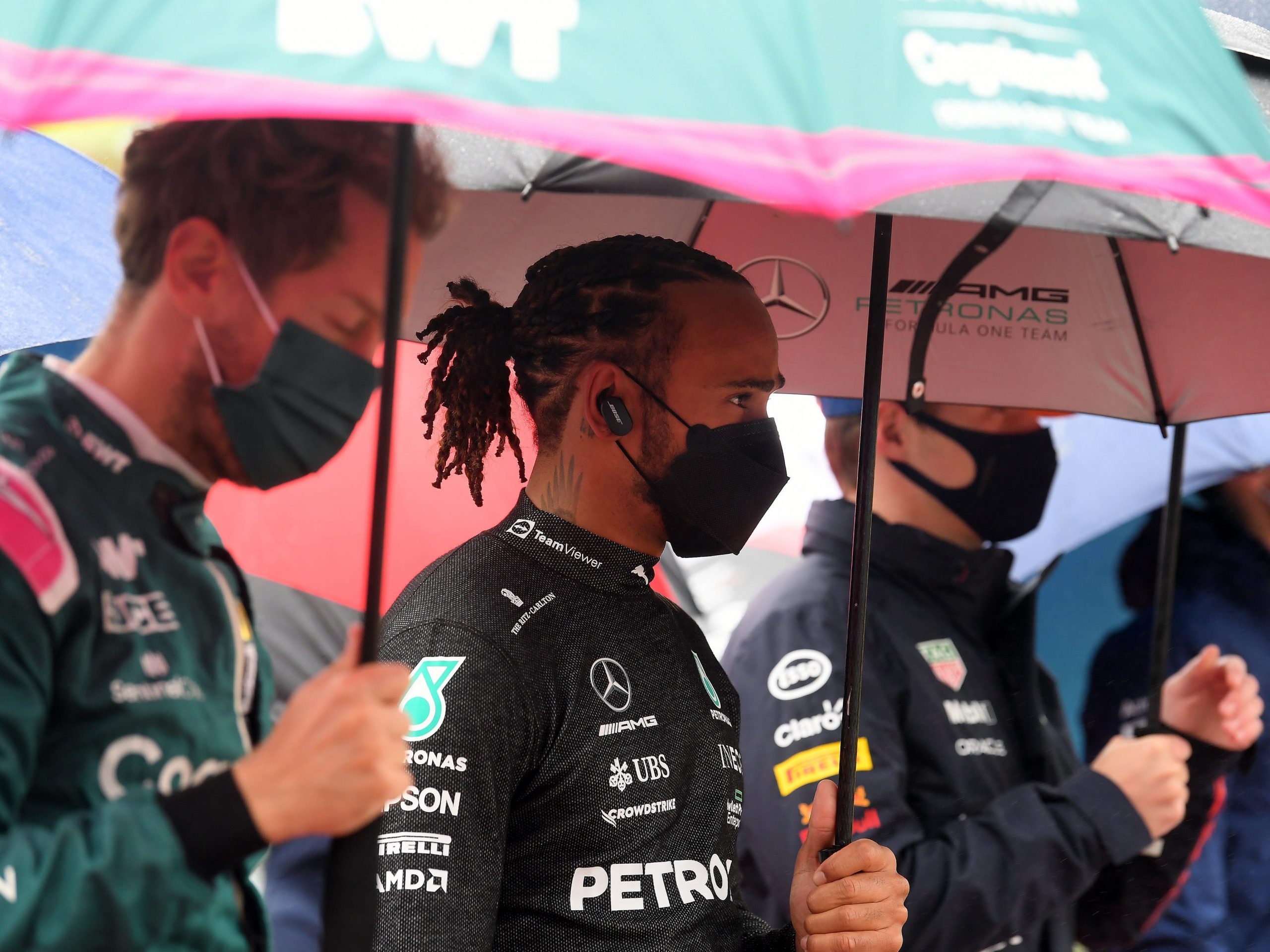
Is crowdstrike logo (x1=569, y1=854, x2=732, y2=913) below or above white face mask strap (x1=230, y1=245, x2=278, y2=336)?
below

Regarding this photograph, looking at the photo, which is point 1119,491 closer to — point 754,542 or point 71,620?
point 754,542

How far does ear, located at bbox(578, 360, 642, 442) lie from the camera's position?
2.52 metres

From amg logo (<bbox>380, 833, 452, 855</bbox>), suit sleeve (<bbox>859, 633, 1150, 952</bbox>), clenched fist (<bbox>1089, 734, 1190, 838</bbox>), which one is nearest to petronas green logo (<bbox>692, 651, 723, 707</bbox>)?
amg logo (<bbox>380, 833, 452, 855</bbox>)

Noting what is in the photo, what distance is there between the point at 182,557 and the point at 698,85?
2.70ft

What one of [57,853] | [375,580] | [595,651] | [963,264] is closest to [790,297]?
[963,264]

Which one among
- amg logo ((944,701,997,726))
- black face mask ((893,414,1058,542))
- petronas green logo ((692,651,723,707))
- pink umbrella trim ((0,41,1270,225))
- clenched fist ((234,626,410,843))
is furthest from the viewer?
black face mask ((893,414,1058,542))

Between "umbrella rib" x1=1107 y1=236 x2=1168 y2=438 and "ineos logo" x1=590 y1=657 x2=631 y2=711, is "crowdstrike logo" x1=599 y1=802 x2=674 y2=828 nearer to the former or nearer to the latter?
"ineos logo" x1=590 y1=657 x2=631 y2=711

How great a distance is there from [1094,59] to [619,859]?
1325mm

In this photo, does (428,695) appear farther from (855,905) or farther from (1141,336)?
(1141,336)

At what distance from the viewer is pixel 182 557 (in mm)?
1717

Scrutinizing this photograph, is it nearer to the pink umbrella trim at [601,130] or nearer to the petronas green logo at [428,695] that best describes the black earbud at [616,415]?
the petronas green logo at [428,695]

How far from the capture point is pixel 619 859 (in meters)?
2.20

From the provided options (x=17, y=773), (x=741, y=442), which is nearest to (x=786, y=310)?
(x=741, y=442)

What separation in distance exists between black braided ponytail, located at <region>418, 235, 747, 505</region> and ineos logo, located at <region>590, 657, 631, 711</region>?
1.49ft
